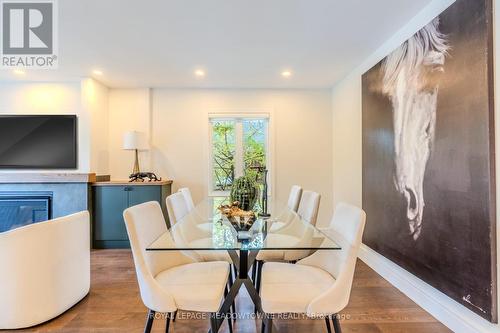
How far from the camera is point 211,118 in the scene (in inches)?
181

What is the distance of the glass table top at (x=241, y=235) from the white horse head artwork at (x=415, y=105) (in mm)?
1009

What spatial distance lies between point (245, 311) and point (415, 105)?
87.0 inches

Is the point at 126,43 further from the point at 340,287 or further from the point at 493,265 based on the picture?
the point at 493,265

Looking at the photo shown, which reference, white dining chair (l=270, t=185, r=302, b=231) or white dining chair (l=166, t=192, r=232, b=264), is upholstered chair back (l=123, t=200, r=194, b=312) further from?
white dining chair (l=270, t=185, r=302, b=231)

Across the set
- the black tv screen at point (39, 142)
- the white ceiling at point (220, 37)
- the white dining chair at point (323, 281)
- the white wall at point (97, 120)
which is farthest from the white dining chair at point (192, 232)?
the black tv screen at point (39, 142)

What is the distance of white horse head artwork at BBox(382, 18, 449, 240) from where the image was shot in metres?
2.16

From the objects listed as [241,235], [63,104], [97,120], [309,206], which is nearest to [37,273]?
[241,235]

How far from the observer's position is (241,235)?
1785 millimetres

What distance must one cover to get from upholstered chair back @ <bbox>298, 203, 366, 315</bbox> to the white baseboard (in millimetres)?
980

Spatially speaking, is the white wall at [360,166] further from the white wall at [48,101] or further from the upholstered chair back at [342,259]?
the white wall at [48,101]

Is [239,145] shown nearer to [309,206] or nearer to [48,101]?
[309,206]

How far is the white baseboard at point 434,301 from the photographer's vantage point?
1810mm

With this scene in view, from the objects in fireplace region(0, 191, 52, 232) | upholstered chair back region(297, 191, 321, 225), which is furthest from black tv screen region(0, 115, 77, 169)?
upholstered chair back region(297, 191, 321, 225)

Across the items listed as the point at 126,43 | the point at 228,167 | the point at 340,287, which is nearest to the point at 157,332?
the point at 340,287
